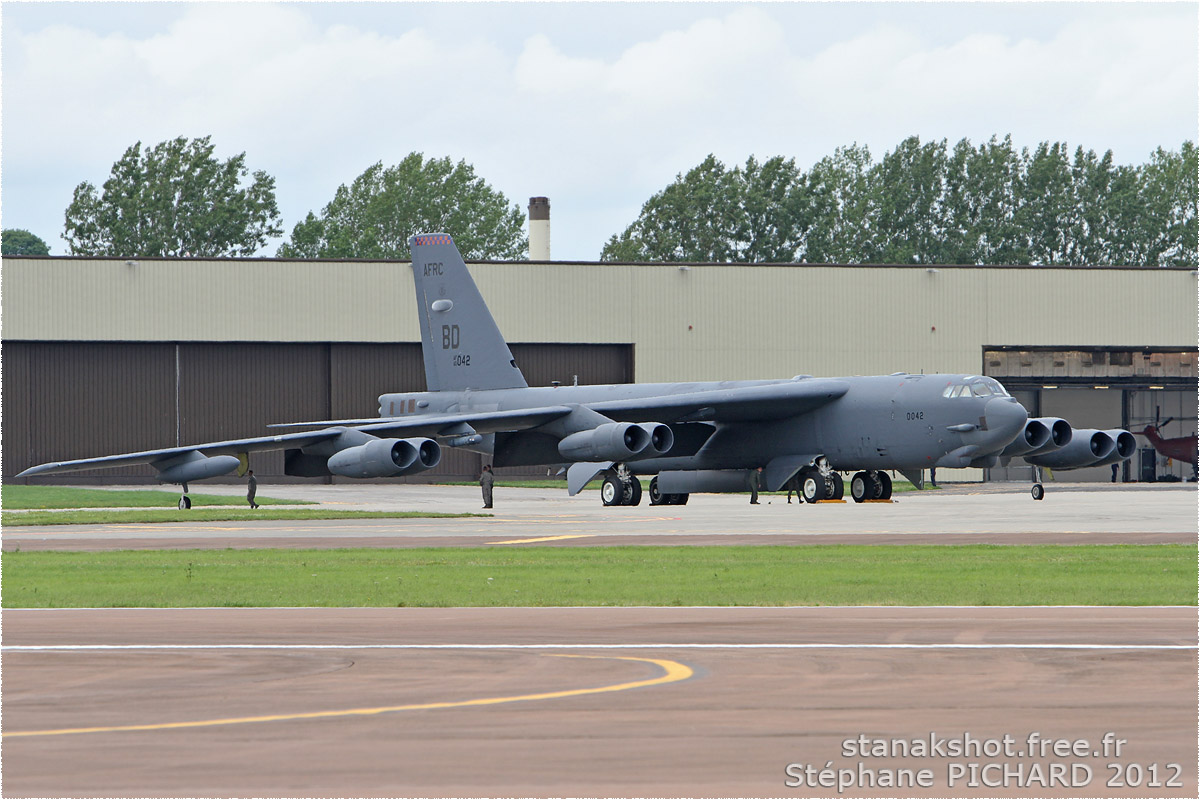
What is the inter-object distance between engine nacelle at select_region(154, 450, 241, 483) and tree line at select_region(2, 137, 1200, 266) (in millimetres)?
73528

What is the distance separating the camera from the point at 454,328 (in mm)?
45719

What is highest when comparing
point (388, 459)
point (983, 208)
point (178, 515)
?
point (983, 208)

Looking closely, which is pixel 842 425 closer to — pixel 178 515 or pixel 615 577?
pixel 178 515

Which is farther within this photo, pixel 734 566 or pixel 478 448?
pixel 478 448

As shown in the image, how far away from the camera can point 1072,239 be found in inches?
4279

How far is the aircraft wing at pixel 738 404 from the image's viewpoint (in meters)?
39.1

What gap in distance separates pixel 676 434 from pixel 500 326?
20.5m

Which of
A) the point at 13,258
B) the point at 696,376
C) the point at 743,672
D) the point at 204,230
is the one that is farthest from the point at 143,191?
the point at 743,672

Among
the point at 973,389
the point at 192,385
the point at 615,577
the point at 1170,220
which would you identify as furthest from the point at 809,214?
the point at 615,577

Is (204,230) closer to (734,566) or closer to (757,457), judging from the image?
(757,457)

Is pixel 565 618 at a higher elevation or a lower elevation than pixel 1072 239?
lower

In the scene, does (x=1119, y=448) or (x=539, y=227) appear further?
(x=539, y=227)

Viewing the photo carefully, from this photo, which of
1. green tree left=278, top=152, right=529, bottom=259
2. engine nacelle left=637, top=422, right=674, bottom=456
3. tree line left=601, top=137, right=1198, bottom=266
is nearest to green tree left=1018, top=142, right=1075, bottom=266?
tree line left=601, top=137, right=1198, bottom=266

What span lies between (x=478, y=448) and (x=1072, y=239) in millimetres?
76232
